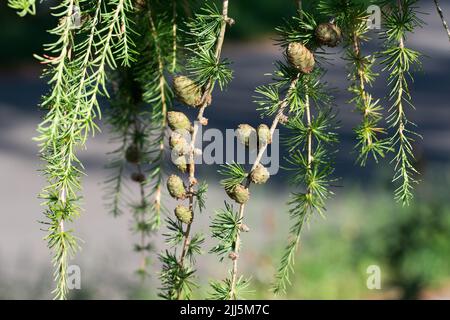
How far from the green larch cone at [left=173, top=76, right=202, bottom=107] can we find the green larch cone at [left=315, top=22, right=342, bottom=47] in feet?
Answer: 0.46

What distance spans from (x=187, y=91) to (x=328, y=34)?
0.53 ft

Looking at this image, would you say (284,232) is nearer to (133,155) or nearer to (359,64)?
(133,155)

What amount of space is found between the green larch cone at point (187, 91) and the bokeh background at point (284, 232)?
1.36ft

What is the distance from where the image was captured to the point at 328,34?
78cm

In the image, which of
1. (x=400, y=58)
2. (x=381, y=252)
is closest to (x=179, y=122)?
(x=400, y=58)

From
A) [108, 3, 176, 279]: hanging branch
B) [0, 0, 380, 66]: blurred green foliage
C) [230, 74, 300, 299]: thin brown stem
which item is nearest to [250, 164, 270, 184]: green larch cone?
[230, 74, 300, 299]: thin brown stem

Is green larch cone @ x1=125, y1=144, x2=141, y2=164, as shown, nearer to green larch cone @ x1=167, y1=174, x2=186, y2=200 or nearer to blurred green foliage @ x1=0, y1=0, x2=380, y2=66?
green larch cone @ x1=167, y1=174, x2=186, y2=200

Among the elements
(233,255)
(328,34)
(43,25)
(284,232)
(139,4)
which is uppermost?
(43,25)

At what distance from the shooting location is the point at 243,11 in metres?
5.50
